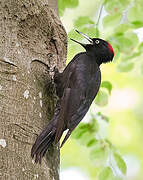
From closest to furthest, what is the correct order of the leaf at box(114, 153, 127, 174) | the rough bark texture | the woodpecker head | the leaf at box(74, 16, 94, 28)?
the rough bark texture
the leaf at box(114, 153, 127, 174)
the leaf at box(74, 16, 94, 28)
the woodpecker head

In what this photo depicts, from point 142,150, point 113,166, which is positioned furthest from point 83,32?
point 142,150

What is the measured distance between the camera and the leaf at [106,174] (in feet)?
12.1

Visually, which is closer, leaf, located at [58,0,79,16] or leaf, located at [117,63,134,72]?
leaf, located at [58,0,79,16]

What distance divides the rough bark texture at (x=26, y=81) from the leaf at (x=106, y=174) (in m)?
0.94

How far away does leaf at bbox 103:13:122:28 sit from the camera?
3893 mm

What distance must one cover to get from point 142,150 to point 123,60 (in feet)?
10.7

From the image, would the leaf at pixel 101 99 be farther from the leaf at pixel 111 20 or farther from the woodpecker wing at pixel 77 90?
the leaf at pixel 111 20

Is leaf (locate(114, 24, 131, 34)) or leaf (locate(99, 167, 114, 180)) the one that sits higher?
leaf (locate(114, 24, 131, 34))

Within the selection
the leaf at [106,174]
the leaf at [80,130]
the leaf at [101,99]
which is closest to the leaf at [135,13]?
the leaf at [101,99]

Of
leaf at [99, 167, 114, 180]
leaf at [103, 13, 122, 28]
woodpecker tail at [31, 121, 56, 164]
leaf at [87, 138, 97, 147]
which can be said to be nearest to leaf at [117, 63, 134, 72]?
leaf at [103, 13, 122, 28]

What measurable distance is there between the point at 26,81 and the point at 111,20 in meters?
1.51

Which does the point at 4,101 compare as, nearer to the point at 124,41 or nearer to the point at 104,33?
the point at 124,41

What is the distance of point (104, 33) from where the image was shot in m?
4.44

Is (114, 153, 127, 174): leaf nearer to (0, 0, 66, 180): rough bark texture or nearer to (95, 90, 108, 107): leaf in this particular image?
(95, 90, 108, 107): leaf
